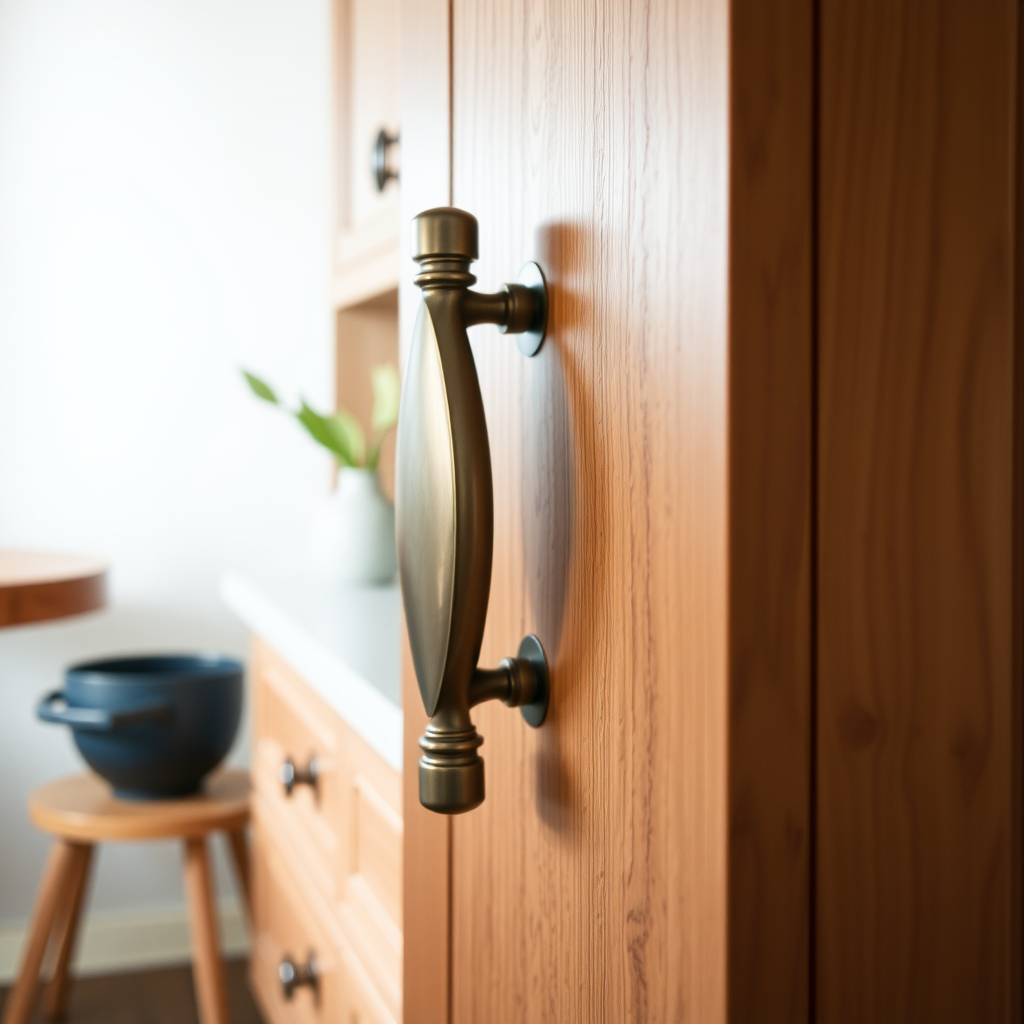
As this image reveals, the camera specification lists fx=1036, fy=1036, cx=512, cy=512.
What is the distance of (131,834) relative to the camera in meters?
1.52

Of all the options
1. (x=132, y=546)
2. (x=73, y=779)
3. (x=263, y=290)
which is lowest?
(x=73, y=779)

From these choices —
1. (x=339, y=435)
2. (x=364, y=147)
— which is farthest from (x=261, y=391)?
(x=364, y=147)

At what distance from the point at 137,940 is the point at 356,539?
124 cm

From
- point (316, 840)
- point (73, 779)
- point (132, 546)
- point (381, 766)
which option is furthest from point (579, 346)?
point (132, 546)

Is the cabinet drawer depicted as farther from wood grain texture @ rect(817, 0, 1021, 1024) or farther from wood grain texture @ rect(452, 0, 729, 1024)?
wood grain texture @ rect(817, 0, 1021, 1024)

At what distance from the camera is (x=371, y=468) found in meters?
1.58

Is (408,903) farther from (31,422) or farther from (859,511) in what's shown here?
(31,422)

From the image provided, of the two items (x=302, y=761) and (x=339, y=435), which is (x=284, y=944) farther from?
(x=339, y=435)

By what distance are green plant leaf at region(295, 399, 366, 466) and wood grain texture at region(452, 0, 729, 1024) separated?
111 centimetres

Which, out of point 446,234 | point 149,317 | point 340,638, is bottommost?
point 340,638

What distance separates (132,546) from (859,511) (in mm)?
2105

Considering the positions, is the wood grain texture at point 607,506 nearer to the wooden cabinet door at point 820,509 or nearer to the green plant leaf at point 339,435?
the wooden cabinet door at point 820,509

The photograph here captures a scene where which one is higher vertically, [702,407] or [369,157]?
[369,157]

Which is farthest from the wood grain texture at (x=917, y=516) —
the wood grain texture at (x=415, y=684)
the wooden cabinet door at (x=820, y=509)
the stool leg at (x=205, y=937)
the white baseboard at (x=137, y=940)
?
the white baseboard at (x=137, y=940)
